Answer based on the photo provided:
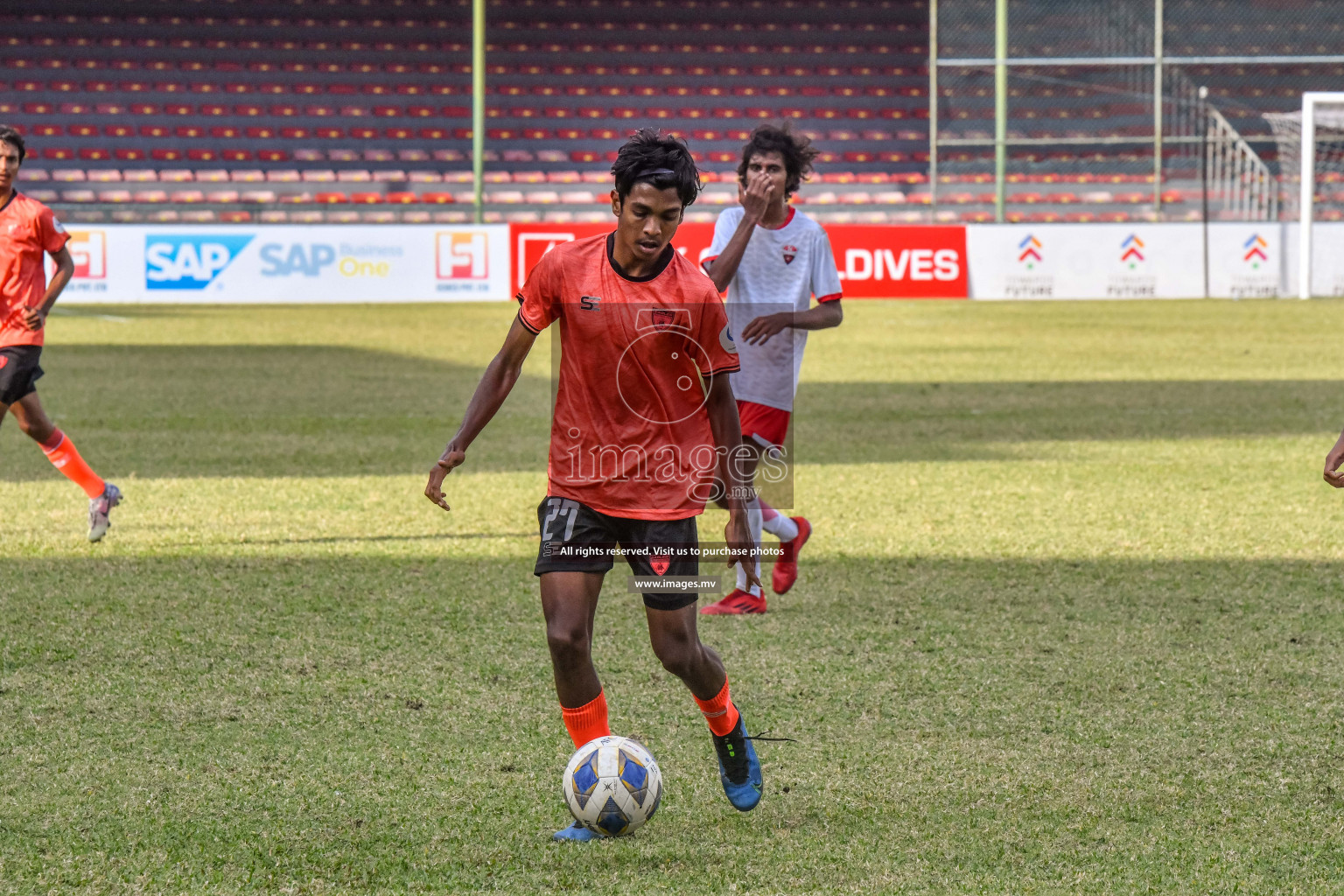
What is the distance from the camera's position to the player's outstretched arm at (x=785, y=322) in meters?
6.07

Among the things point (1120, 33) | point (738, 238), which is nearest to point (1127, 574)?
point (738, 238)

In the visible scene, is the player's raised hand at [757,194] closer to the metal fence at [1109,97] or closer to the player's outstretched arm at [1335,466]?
the player's outstretched arm at [1335,466]

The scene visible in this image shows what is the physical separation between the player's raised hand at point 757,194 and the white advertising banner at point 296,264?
2282cm

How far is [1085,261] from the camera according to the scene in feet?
92.6

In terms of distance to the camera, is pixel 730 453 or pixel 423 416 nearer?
pixel 730 453

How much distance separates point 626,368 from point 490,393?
362 mm

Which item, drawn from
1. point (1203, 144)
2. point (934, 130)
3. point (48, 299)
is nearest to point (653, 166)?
point (48, 299)

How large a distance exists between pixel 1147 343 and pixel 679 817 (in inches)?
687

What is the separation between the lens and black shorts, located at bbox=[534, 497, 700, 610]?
12.7ft

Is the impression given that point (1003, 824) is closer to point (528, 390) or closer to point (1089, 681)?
point (1089, 681)

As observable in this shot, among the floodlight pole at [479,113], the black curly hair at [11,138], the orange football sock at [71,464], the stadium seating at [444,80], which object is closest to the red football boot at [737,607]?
the orange football sock at [71,464]

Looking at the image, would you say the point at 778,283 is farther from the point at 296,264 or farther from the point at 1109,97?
the point at 1109,97

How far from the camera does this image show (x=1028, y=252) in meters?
28.3

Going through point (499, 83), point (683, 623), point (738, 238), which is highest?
point (499, 83)
